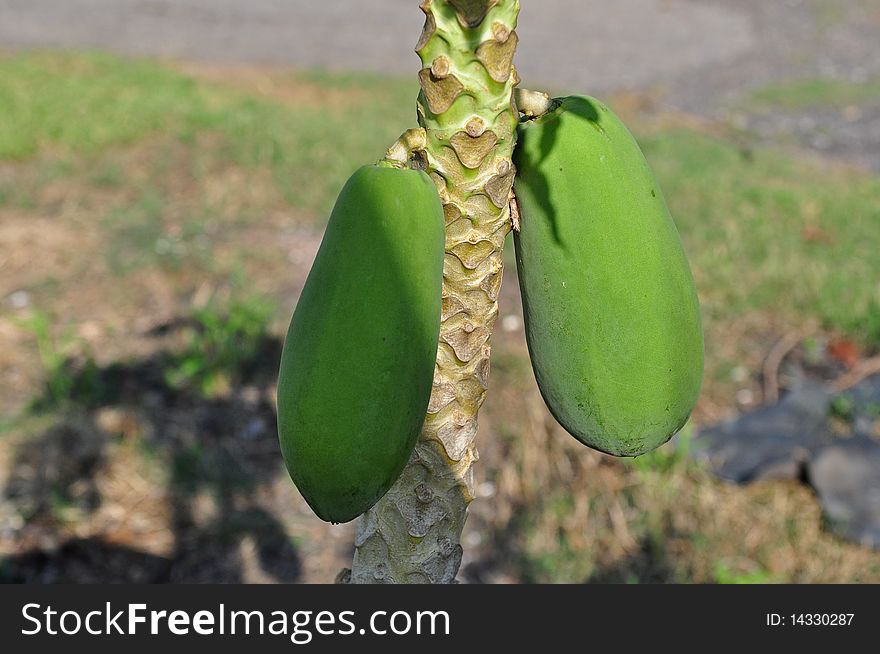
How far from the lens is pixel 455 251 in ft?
2.89

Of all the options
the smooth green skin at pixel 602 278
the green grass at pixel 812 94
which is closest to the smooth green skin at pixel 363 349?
the smooth green skin at pixel 602 278

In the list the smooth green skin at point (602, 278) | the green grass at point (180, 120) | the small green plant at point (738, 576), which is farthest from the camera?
the green grass at point (180, 120)

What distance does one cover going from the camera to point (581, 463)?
8.39ft

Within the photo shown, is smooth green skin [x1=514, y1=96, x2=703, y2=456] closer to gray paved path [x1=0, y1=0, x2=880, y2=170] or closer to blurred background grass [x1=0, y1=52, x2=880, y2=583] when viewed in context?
blurred background grass [x1=0, y1=52, x2=880, y2=583]

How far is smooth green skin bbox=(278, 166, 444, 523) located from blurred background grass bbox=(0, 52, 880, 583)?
1.47 metres

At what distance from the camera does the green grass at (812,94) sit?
27.6 feet

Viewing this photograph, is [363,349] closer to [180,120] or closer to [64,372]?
[64,372]

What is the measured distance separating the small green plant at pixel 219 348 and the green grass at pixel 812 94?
6650 millimetres

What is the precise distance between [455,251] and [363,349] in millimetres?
164

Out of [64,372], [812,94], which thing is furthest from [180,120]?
[812,94]

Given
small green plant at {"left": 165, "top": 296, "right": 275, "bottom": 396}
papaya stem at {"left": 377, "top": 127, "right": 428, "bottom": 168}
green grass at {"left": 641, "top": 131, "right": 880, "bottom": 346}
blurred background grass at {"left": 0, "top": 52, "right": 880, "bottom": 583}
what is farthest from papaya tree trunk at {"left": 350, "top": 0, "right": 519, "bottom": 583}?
green grass at {"left": 641, "top": 131, "right": 880, "bottom": 346}

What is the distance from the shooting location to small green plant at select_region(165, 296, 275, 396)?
9.02ft

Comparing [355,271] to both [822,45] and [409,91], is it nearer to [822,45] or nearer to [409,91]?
[409,91]

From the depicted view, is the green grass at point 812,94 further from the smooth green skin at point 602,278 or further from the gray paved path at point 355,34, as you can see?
the smooth green skin at point 602,278
